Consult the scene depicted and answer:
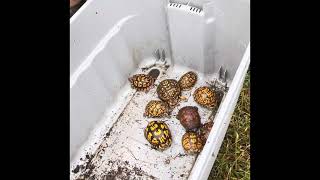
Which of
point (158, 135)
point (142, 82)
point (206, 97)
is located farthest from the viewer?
point (142, 82)

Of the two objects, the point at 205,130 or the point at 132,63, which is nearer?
the point at 205,130

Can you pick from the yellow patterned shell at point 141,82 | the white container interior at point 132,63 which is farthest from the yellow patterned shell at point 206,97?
the yellow patterned shell at point 141,82

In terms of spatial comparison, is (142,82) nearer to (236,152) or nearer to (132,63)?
(132,63)

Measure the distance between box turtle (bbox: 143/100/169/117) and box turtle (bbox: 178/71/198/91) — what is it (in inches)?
5.6

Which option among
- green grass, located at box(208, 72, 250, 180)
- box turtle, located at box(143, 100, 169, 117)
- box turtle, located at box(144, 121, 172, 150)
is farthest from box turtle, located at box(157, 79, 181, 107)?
green grass, located at box(208, 72, 250, 180)

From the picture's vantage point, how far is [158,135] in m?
1.67

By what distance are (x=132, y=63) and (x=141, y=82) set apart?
0.48 feet

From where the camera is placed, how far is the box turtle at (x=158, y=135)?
65.7 inches

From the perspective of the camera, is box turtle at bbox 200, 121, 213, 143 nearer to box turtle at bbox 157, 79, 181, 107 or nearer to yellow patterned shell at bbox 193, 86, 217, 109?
yellow patterned shell at bbox 193, 86, 217, 109

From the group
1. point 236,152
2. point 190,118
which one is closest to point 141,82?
point 190,118

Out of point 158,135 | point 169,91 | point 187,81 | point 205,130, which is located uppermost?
point 187,81

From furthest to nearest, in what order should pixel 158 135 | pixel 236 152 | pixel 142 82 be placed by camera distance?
pixel 142 82 < pixel 158 135 < pixel 236 152

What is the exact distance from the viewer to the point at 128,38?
1.90 metres

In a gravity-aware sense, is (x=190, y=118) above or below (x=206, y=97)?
below
